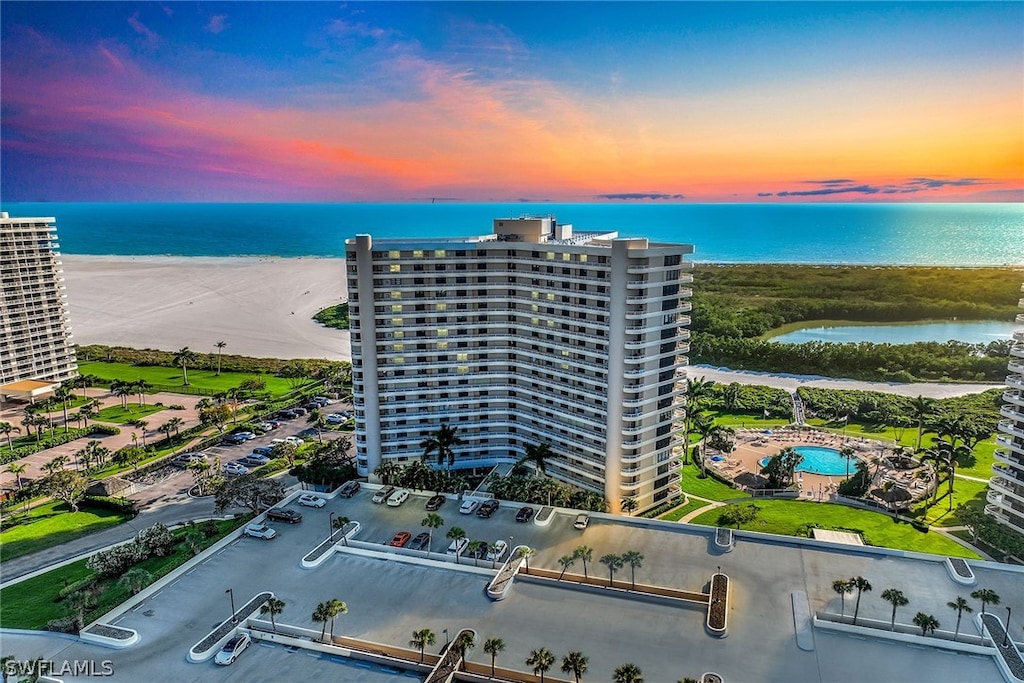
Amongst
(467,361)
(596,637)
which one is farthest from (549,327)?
(596,637)

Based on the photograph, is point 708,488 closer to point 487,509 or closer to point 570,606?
point 487,509

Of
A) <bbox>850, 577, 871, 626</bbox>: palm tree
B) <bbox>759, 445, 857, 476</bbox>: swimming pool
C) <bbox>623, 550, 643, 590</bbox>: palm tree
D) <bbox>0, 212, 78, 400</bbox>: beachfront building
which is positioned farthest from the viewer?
<bbox>0, 212, 78, 400</bbox>: beachfront building

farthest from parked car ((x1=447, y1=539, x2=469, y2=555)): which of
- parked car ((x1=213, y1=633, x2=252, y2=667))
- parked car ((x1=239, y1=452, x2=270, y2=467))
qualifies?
parked car ((x1=239, y1=452, x2=270, y2=467))

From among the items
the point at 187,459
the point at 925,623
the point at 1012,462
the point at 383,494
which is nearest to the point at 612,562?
the point at 925,623

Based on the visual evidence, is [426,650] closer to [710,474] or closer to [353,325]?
[353,325]

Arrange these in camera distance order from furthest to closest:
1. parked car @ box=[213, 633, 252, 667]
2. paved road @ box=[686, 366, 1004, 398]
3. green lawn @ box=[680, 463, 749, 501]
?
paved road @ box=[686, 366, 1004, 398]
green lawn @ box=[680, 463, 749, 501]
parked car @ box=[213, 633, 252, 667]

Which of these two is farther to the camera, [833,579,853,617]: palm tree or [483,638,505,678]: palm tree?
[833,579,853,617]: palm tree

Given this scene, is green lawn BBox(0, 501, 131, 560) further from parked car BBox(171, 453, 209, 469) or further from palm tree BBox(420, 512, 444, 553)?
palm tree BBox(420, 512, 444, 553)
